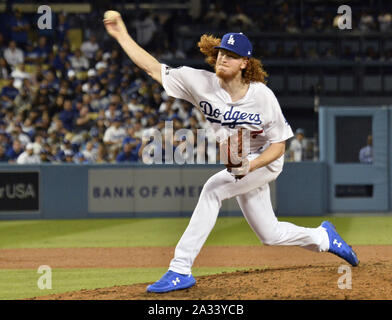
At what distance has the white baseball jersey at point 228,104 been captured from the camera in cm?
567

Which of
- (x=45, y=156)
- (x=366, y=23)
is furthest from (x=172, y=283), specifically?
(x=366, y=23)

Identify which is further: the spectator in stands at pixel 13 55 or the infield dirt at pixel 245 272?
the spectator in stands at pixel 13 55

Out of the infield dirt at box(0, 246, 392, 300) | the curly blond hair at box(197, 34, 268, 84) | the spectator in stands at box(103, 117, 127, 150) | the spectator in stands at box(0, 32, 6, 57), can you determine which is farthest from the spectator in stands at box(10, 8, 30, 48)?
the curly blond hair at box(197, 34, 268, 84)

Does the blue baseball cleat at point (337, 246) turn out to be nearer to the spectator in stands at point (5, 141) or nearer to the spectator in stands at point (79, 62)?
the spectator in stands at point (5, 141)

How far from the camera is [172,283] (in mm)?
5660

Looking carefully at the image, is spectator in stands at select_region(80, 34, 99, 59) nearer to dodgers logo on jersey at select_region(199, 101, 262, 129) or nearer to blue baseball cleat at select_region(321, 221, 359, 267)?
blue baseball cleat at select_region(321, 221, 359, 267)

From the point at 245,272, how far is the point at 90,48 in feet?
44.9

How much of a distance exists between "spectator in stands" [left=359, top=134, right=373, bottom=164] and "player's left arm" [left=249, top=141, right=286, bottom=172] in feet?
31.9

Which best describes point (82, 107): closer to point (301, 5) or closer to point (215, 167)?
point (215, 167)

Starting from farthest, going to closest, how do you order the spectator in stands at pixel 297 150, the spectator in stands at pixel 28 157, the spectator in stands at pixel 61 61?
the spectator in stands at pixel 61 61
the spectator in stands at pixel 297 150
the spectator in stands at pixel 28 157

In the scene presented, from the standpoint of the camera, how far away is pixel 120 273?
310 inches

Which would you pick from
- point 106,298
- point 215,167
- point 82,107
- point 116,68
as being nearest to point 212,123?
point 106,298

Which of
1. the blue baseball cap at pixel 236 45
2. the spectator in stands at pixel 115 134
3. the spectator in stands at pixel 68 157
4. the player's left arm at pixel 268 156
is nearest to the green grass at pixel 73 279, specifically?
the player's left arm at pixel 268 156

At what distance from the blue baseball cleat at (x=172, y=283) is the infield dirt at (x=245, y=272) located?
48mm
